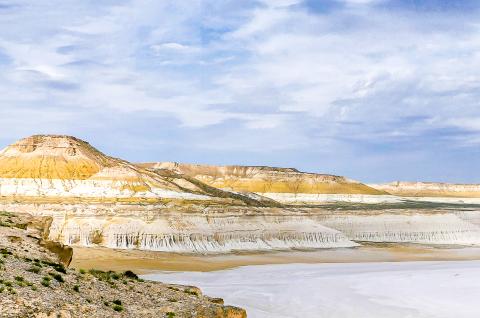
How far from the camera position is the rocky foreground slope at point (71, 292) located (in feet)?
61.3

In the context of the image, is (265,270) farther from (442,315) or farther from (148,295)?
(148,295)

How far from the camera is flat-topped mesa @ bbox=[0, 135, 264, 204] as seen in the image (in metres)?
89.7

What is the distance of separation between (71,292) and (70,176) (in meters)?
77.3

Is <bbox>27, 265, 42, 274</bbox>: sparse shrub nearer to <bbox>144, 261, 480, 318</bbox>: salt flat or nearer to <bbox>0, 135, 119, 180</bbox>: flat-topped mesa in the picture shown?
<bbox>144, 261, 480, 318</bbox>: salt flat

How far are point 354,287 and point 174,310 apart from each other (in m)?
23.7

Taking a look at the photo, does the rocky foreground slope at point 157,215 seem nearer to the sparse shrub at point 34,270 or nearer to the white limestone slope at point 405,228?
A: the white limestone slope at point 405,228

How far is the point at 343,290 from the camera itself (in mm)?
41750

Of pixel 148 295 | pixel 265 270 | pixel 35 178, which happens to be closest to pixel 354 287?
pixel 265 270

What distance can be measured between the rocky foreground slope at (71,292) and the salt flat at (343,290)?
A: 993 cm

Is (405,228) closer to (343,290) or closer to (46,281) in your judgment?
(343,290)

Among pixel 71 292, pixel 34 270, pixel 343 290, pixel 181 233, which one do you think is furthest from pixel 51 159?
pixel 71 292

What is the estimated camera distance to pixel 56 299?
19.5 metres

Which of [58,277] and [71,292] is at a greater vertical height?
[58,277]

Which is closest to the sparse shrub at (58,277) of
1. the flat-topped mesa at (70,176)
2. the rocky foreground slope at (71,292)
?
the rocky foreground slope at (71,292)
